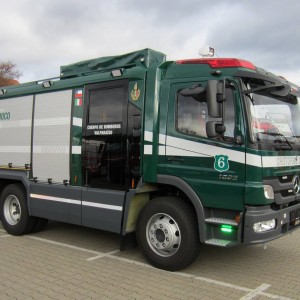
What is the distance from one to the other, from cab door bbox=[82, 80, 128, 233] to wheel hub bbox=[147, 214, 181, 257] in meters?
0.53

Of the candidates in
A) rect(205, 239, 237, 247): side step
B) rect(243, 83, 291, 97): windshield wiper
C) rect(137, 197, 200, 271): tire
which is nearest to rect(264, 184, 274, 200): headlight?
rect(205, 239, 237, 247): side step

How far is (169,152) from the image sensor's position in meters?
5.39

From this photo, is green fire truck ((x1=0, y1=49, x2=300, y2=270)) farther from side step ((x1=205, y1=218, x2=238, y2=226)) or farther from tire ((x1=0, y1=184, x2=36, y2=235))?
tire ((x1=0, y1=184, x2=36, y2=235))

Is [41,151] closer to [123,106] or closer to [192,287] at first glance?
[123,106]

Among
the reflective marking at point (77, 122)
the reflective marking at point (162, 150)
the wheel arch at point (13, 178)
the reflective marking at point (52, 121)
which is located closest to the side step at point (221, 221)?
the reflective marking at point (162, 150)

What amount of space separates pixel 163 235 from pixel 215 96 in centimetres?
201

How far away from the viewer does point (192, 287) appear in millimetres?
4805

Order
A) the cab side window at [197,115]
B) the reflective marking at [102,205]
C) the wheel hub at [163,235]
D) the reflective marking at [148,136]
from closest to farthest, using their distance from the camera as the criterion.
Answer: the cab side window at [197,115] < the wheel hub at [163,235] < the reflective marking at [148,136] < the reflective marking at [102,205]

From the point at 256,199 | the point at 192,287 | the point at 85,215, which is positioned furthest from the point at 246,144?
the point at 85,215

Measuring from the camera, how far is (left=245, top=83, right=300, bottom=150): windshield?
4.83m

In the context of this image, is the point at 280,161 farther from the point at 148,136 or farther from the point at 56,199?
the point at 56,199

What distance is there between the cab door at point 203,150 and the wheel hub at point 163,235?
60 centimetres

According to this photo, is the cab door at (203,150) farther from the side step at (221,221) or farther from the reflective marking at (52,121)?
the reflective marking at (52,121)

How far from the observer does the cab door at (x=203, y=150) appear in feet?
15.9
